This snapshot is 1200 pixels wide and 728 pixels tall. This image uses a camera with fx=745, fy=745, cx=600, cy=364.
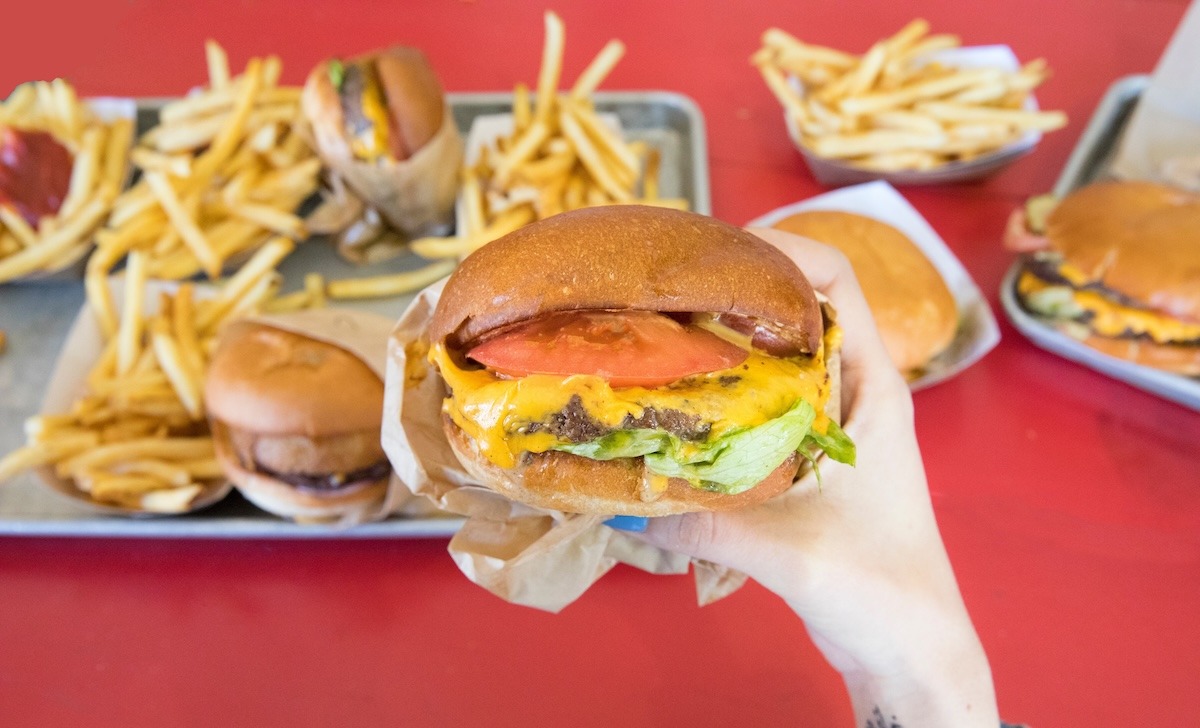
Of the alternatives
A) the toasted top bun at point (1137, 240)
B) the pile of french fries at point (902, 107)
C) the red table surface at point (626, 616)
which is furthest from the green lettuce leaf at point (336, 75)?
the toasted top bun at point (1137, 240)

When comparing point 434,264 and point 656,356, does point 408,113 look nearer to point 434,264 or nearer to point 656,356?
point 434,264

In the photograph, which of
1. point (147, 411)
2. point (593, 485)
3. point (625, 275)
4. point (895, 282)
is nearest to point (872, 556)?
point (593, 485)

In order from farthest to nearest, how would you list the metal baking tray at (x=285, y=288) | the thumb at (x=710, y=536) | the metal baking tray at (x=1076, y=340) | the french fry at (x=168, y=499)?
the metal baking tray at (x=1076, y=340) < the metal baking tray at (x=285, y=288) < the french fry at (x=168, y=499) < the thumb at (x=710, y=536)

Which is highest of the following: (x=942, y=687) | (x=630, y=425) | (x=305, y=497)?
(x=630, y=425)

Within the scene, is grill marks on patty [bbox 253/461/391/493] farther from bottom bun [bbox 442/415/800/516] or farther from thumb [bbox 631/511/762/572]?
thumb [bbox 631/511/762/572]

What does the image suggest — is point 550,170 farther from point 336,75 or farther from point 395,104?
point 336,75

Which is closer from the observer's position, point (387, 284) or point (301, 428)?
point (301, 428)

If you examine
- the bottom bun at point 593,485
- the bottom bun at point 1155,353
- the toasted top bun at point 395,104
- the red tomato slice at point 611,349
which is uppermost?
the toasted top bun at point 395,104

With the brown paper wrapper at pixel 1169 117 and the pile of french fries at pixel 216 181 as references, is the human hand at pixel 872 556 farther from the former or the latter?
the brown paper wrapper at pixel 1169 117
